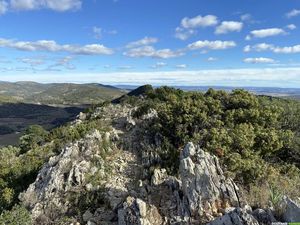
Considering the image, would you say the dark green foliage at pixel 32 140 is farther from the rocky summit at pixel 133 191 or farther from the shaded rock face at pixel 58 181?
the rocky summit at pixel 133 191

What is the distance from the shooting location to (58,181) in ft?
59.2

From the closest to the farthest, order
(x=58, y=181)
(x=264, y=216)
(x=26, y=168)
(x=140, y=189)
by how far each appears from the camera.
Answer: (x=264, y=216), (x=140, y=189), (x=58, y=181), (x=26, y=168)

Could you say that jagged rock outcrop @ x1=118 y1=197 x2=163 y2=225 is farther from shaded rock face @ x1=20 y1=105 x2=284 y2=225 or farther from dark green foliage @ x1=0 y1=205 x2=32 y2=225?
dark green foliage @ x1=0 y1=205 x2=32 y2=225

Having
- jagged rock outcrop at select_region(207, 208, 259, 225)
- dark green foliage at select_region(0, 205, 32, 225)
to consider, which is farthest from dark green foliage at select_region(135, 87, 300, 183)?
dark green foliage at select_region(0, 205, 32, 225)

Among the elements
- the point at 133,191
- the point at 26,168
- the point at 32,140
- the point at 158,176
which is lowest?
the point at 32,140

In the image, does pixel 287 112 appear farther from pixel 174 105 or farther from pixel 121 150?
pixel 121 150

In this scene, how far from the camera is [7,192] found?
18656 mm

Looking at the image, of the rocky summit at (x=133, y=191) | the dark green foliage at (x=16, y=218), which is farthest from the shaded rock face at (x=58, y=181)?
the dark green foliage at (x=16, y=218)

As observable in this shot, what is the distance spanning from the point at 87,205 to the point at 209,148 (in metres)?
7.37

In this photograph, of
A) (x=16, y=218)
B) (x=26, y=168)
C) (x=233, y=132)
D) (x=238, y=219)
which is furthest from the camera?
(x=26, y=168)

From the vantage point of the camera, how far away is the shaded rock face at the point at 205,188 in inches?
525

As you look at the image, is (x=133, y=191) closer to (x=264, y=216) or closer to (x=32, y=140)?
(x=264, y=216)

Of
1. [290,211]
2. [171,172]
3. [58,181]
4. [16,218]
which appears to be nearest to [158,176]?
[171,172]

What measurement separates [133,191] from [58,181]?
14.3 feet
